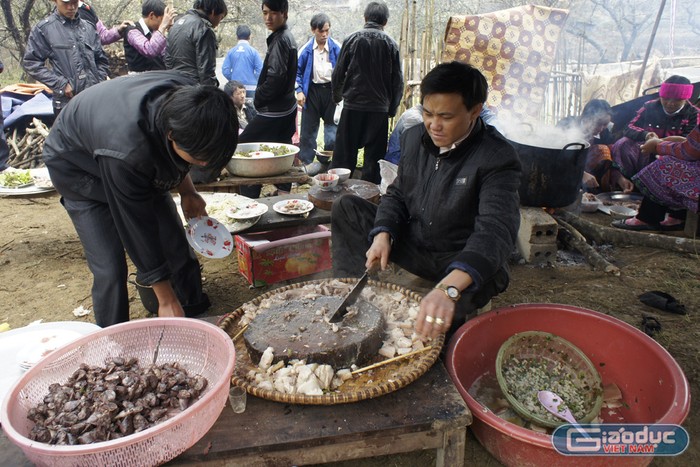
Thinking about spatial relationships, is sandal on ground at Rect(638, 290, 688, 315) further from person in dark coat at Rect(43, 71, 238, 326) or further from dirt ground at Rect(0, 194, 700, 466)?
person in dark coat at Rect(43, 71, 238, 326)

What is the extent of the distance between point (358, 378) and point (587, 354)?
5.00 feet

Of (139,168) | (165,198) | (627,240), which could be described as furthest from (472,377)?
(627,240)

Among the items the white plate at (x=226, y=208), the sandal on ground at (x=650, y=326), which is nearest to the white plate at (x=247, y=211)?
the white plate at (x=226, y=208)

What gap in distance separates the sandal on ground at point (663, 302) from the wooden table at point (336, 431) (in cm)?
266

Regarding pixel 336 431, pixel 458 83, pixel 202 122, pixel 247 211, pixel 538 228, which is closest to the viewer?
pixel 336 431

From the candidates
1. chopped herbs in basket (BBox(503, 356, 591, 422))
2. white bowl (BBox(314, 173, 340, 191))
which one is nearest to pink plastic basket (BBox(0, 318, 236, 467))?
chopped herbs in basket (BBox(503, 356, 591, 422))

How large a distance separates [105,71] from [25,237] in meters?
2.99

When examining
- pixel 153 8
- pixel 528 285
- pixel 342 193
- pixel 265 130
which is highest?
pixel 153 8

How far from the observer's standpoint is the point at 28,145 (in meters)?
7.47

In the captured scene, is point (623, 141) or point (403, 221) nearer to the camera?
point (403, 221)

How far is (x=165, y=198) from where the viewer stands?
3.08 meters

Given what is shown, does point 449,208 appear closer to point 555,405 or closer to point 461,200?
point 461,200

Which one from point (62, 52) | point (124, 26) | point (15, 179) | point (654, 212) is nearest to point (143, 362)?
point (15, 179)

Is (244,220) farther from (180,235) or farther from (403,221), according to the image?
(403,221)
